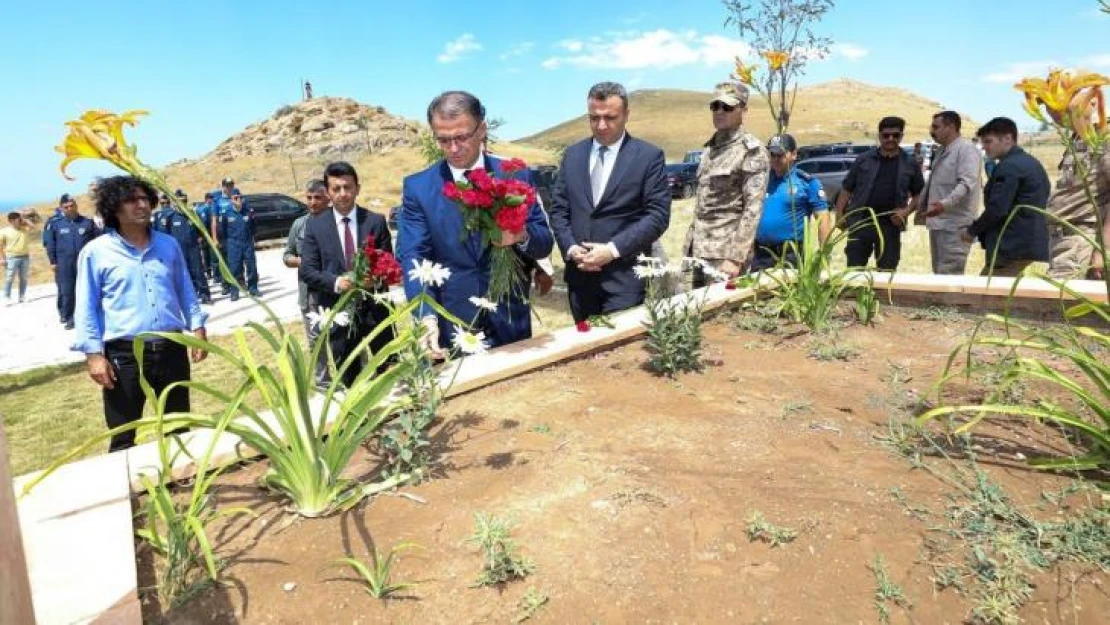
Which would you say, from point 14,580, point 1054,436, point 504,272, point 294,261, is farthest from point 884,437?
point 294,261

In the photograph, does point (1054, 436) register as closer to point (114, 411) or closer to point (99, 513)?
point (99, 513)

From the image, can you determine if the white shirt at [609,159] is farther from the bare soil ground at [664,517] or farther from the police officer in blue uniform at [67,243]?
the police officer in blue uniform at [67,243]

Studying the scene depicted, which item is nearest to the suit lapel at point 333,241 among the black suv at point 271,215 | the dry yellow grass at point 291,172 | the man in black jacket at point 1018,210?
the man in black jacket at point 1018,210

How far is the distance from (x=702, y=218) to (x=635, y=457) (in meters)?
2.44

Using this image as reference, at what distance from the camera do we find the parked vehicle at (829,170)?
1480 centimetres

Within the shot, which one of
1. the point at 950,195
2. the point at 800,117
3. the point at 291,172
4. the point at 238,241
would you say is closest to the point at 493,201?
the point at 950,195

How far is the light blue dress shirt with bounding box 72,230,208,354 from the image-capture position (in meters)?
2.76

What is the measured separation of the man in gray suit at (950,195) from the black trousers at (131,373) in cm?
522

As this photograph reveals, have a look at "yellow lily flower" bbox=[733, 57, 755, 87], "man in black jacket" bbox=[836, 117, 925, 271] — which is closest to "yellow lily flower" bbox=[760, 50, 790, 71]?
"yellow lily flower" bbox=[733, 57, 755, 87]

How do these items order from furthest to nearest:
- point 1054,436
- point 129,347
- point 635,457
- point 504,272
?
point 129,347, point 504,272, point 1054,436, point 635,457

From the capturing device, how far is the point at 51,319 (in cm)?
890

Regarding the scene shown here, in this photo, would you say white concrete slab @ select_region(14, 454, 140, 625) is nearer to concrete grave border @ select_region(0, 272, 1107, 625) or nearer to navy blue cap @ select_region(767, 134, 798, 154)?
concrete grave border @ select_region(0, 272, 1107, 625)

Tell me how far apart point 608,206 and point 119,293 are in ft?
7.86

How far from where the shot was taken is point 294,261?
4.66 metres
